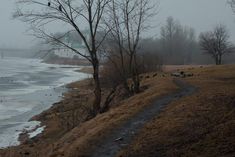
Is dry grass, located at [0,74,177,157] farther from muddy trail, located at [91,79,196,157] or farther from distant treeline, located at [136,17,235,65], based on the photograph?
distant treeline, located at [136,17,235,65]

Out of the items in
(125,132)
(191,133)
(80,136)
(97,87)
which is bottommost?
(80,136)

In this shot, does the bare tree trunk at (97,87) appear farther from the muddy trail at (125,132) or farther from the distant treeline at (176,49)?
the distant treeline at (176,49)

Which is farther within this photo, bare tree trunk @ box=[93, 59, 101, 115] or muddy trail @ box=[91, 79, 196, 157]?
bare tree trunk @ box=[93, 59, 101, 115]

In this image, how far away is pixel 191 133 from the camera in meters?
12.7

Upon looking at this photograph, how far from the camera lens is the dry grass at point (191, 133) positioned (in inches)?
427

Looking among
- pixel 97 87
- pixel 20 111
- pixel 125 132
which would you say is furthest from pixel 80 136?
pixel 20 111

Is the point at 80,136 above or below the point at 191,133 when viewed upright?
below

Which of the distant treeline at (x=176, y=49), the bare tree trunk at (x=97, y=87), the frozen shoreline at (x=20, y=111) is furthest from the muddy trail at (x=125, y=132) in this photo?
the distant treeline at (x=176, y=49)

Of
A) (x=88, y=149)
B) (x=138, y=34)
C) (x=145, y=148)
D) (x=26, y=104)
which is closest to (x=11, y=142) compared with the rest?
(x=138, y=34)

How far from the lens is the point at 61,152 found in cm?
1459

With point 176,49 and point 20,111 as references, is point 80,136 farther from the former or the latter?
point 176,49

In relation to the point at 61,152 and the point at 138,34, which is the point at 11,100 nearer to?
the point at 138,34

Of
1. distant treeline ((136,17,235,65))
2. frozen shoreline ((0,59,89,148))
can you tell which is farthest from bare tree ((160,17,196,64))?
frozen shoreline ((0,59,89,148))

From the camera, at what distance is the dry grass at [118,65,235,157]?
10855 mm
